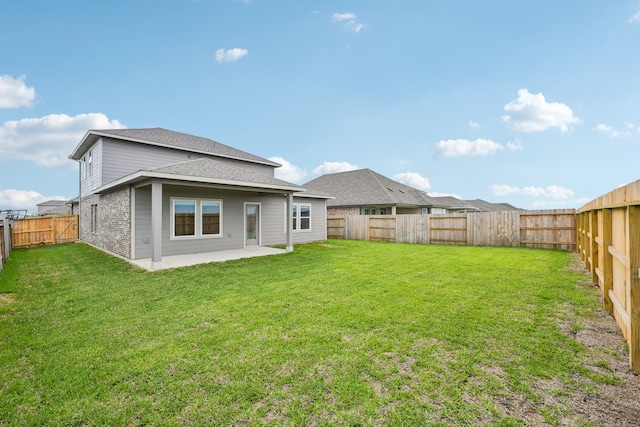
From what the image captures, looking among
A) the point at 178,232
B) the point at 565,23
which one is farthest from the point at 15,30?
→ the point at 565,23

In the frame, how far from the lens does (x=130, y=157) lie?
13.0m

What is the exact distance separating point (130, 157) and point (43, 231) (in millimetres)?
7429

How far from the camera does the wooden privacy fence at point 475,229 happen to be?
12.3 metres

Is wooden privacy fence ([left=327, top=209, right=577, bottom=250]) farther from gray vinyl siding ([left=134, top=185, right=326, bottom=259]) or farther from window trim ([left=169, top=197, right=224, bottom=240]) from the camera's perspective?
window trim ([left=169, top=197, right=224, bottom=240])

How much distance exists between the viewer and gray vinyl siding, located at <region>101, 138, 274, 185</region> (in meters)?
12.4

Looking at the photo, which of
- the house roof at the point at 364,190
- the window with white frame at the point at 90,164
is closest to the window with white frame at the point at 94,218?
the window with white frame at the point at 90,164

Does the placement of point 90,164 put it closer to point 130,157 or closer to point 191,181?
point 130,157

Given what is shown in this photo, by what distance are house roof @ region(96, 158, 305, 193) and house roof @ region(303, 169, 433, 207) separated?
11.1m

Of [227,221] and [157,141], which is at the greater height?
[157,141]

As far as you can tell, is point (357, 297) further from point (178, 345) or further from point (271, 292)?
point (178, 345)

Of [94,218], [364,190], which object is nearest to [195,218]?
[94,218]

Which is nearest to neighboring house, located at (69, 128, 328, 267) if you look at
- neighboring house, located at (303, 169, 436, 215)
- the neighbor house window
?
the neighbor house window

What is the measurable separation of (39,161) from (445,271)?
2344cm

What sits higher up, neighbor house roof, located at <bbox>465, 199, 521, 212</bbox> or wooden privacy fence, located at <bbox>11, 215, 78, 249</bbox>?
neighbor house roof, located at <bbox>465, 199, 521, 212</bbox>
